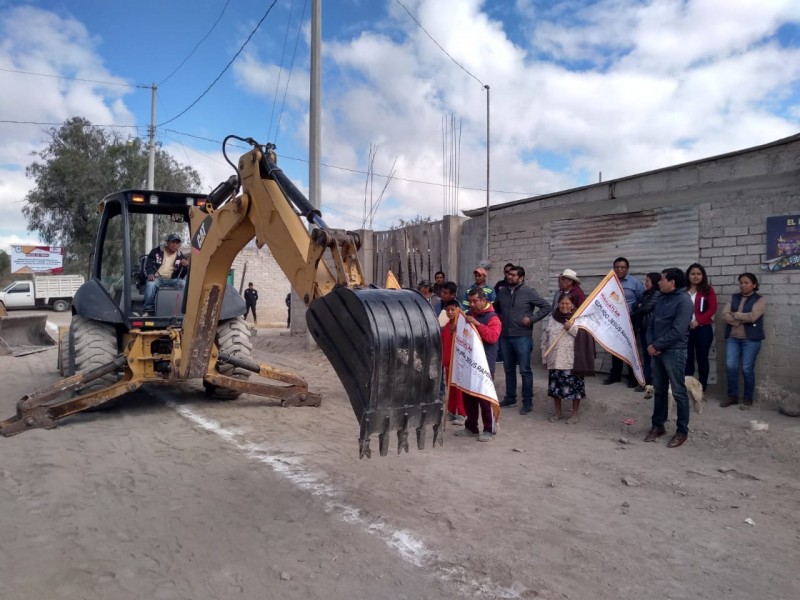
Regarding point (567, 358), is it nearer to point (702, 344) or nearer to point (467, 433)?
point (467, 433)

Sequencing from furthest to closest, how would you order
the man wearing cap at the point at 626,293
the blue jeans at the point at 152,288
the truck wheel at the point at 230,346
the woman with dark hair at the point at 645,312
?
the man wearing cap at the point at 626,293, the truck wheel at the point at 230,346, the woman with dark hair at the point at 645,312, the blue jeans at the point at 152,288

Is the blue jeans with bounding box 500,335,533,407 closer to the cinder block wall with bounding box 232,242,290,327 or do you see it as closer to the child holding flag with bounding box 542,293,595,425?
the child holding flag with bounding box 542,293,595,425

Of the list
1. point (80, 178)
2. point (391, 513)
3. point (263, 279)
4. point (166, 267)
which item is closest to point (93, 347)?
point (166, 267)

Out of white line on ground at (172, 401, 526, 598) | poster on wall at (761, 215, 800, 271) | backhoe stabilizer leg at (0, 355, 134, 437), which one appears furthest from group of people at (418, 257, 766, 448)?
backhoe stabilizer leg at (0, 355, 134, 437)

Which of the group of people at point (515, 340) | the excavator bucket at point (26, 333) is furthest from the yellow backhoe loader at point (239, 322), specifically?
the excavator bucket at point (26, 333)

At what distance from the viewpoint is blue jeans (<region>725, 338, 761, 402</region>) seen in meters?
6.72

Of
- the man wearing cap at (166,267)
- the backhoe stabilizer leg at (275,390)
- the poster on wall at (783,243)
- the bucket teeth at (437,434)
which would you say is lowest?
the backhoe stabilizer leg at (275,390)

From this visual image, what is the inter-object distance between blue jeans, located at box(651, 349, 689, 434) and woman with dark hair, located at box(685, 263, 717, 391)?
4.31ft

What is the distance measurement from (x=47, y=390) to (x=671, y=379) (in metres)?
6.32

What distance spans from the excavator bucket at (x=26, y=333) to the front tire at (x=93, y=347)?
7.51 metres

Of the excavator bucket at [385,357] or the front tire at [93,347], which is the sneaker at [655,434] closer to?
the excavator bucket at [385,357]

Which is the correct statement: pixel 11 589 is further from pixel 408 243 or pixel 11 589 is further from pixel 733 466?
pixel 408 243

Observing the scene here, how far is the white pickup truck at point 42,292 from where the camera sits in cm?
3041

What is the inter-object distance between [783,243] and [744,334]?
118 centimetres
